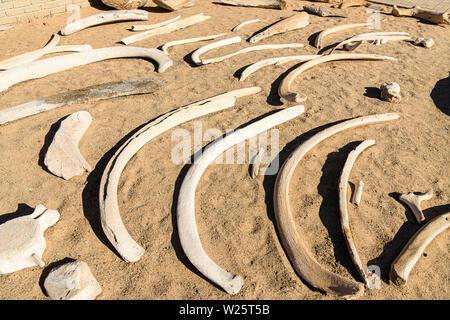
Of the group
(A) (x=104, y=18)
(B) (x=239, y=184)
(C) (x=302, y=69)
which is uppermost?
(A) (x=104, y=18)

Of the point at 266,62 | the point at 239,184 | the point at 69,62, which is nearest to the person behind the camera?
the point at 239,184

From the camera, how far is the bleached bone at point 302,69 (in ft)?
13.7

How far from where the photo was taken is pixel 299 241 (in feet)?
8.54

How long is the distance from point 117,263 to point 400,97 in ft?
13.7

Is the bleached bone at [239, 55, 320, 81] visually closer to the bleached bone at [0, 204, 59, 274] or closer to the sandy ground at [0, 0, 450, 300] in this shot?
the sandy ground at [0, 0, 450, 300]

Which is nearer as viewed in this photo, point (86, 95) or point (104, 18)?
point (86, 95)

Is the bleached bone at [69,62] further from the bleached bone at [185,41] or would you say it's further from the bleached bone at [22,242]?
the bleached bone at [22,242]

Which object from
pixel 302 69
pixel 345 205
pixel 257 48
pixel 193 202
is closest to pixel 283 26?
pixel 257 48

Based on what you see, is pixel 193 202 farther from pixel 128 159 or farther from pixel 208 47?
pixel 208 47

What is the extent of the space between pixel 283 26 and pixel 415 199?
4829 mm

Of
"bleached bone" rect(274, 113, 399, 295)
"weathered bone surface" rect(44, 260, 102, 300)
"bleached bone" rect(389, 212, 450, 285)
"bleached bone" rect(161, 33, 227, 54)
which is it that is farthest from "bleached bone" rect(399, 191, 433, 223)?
"bleached bone" rect(161, 33, 227, 54)

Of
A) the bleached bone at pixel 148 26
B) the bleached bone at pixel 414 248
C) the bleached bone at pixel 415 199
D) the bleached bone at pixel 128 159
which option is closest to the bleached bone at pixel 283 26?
the bleached bone at pixel 148 26

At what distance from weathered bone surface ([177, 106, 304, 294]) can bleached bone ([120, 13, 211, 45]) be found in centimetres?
362

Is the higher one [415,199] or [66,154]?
[66,154]
